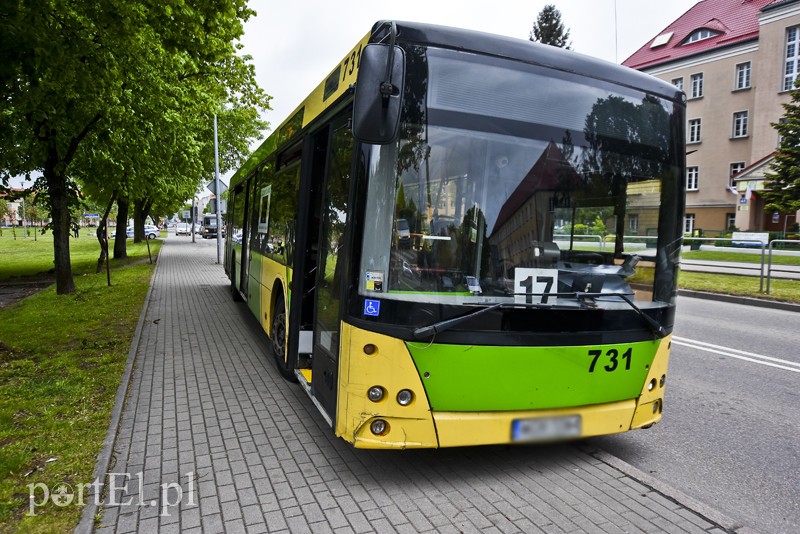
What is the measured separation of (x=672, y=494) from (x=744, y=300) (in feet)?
34.6

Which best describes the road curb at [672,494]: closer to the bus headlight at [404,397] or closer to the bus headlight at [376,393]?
the bus headlight at [404,397]

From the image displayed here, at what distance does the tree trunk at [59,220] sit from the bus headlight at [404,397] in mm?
11538

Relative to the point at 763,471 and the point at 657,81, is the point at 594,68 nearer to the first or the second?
the point at 657,81

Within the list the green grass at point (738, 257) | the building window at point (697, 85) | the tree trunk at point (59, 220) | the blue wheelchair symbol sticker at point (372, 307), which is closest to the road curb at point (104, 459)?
the blue wheelchair symbol sticker at point (372, 307)

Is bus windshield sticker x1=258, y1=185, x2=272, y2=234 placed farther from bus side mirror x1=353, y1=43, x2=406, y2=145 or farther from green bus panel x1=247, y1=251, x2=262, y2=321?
bus side mirror x1=353, y1=43, x2=406, y2=145

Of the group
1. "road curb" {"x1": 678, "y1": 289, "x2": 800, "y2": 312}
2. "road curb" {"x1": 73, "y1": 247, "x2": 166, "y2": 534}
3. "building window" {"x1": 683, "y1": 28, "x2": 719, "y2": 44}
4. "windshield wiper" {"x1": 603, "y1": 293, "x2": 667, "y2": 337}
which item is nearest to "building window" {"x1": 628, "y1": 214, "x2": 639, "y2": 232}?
"windshield wiper" {"x1": 603, "y1": 293, "x2": 667, "y2": 337}

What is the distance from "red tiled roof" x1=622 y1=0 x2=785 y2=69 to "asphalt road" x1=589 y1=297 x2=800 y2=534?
3881cm

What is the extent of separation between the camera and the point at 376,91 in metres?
3.09

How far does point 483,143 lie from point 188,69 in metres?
12.0

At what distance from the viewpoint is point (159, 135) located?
12883mm

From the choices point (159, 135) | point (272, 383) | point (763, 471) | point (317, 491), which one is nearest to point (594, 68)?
point (763, 471)

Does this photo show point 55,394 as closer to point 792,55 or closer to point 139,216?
point 139,216

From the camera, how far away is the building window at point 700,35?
40.8m

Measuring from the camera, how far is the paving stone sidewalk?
3.12 metres
